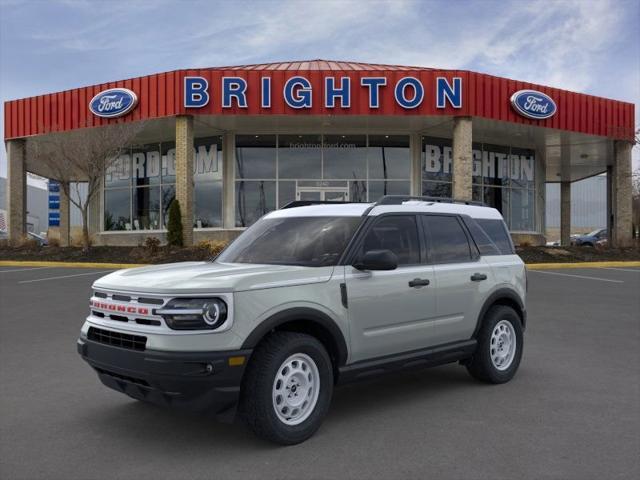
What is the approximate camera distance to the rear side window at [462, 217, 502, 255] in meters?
6.09

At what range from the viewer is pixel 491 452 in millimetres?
4102

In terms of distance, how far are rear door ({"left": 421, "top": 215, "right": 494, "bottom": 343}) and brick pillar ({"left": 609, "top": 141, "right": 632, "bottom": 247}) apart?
2281cm

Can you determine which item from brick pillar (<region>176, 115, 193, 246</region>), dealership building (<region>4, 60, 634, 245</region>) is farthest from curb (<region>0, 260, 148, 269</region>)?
dealership building (<region>4, 60, 634, 245</region>)

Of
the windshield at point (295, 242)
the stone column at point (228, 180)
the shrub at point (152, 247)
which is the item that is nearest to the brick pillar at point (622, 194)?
the stone column at point (228, 180)

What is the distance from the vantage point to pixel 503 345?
20.3 feet

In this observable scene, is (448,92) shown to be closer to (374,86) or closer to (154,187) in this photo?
(374,86)

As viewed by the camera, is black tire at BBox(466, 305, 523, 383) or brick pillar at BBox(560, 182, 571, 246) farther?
brick pillar at BBox(560, 182, 571, 246)

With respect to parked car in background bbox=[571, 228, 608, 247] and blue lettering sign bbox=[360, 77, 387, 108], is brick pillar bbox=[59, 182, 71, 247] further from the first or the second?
parked car in background bbox=[571, 228, 608, 247]

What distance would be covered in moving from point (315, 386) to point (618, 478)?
6.65 feet

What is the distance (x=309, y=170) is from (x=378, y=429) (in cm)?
2085

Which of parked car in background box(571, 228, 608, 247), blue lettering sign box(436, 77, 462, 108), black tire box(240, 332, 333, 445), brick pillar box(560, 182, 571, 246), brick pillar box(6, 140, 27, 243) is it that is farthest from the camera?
parked car in background box(571, 228, 608, 247)

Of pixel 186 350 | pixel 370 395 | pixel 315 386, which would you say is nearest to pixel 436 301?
pixel 370 395

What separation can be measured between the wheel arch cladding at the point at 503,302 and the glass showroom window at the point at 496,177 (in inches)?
760

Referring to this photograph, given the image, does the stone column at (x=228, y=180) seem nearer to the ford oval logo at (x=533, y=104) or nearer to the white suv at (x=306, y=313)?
the ford oval logo at (x=533, y=104)
